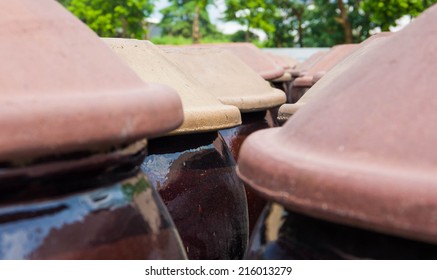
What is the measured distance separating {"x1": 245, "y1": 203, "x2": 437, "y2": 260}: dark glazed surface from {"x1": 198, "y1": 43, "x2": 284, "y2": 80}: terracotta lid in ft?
13.7

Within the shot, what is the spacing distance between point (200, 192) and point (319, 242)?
1.28 m

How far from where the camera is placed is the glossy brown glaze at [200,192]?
91.0 inches

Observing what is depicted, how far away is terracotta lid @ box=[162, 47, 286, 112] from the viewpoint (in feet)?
10.9

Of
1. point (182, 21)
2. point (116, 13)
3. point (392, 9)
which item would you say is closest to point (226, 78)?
point (392, 9)

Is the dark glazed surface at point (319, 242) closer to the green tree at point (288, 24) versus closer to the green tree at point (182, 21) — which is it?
the green tree at point (288, 24)

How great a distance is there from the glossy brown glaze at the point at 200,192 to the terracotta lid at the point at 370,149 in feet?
3.51

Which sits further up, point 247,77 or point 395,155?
point 395,155

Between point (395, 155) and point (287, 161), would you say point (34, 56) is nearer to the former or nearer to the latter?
point (287, 161)

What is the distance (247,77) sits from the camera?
3633 mm

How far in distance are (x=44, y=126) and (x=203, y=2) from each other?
21.2m

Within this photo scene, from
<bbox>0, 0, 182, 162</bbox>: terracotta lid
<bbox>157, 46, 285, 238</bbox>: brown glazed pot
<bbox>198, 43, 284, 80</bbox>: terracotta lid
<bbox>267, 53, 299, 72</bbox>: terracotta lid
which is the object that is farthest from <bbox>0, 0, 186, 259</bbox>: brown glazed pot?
<bbox>267, 53, 299, 72</bbox>: terracotta lid

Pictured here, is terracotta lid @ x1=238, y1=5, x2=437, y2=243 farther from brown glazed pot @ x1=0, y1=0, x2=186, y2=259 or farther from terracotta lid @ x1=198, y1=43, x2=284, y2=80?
terracotta lid @ x1=198, y1=43, x2=284, y2=80

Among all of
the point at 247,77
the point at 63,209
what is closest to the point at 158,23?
the point at 247,77

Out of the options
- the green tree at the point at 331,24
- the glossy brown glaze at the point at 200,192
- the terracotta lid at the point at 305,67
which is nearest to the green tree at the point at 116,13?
the green tree at the point at 331,24
